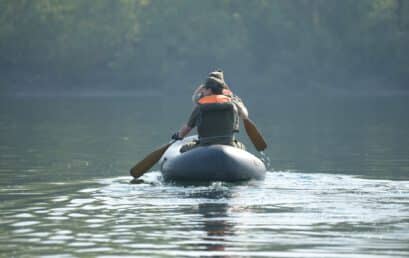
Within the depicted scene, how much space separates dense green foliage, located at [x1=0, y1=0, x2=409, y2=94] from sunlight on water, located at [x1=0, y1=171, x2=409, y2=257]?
204ft

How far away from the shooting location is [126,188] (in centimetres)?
1780

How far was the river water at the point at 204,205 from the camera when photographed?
12281 mm

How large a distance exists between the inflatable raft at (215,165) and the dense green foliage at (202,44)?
60880mm

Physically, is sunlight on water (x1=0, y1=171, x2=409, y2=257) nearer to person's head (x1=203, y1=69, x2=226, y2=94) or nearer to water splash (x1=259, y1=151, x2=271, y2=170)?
person's head (x1=203, y1=69, x2=226, y2=94)

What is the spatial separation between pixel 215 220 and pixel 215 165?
12.7ft

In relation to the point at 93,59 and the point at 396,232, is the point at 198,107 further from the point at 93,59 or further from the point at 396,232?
the point at 93,59

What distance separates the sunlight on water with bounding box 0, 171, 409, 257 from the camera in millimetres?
12156

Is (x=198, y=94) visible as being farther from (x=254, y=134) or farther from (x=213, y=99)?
(x=254, y=134)

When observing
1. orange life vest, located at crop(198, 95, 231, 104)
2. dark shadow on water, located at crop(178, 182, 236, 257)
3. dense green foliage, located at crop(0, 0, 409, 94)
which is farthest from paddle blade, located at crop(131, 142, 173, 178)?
dense green foliage, located at crop(0, 0, 409, 94)

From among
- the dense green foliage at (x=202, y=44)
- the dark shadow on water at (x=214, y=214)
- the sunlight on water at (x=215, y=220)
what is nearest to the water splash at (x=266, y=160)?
the sunlight on water at (x=215, y=220)

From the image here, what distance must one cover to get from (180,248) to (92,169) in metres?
9.87

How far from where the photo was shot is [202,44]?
86438 mm

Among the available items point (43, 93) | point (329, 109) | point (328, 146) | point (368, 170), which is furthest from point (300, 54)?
point (368, 170)

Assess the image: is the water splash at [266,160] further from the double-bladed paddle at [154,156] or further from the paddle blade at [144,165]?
the paddle blade at [144,165]
